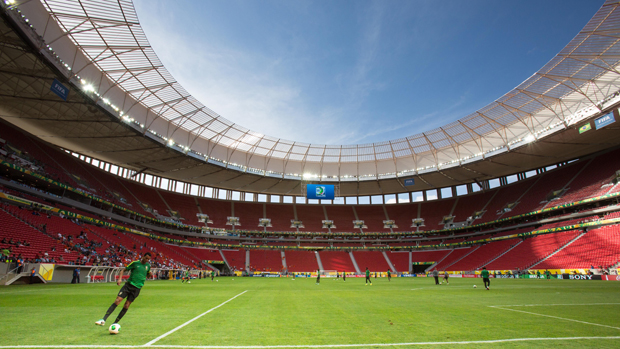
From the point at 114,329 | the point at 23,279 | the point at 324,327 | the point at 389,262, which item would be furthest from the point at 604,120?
the point at 23,279

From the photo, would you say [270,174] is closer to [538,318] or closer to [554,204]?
[554,204]

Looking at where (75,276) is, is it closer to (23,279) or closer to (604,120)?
(23,279)

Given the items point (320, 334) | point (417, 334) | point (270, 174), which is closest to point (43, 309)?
point (320, 334)

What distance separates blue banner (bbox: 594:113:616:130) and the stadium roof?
892 millimetres

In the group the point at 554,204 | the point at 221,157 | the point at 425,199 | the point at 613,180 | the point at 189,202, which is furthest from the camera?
the point at 425,199

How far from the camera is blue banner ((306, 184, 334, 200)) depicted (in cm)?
4494

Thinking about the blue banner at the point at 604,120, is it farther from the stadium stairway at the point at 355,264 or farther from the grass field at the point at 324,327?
the stadium stairway at the point at 355,264

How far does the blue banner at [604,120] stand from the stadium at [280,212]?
0.58ft

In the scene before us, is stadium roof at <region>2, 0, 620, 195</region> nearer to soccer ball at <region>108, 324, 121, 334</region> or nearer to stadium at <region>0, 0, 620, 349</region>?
stadium at <region>0, 0, 620, 349</region>

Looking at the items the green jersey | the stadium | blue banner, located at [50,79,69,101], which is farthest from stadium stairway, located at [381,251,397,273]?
the green jersey

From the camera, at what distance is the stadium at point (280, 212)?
297 inches

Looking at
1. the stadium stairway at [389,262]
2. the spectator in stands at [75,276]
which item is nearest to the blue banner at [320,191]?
the stadium stairway at [389,262]

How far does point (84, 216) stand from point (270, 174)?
26.3 m

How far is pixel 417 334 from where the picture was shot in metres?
6.02
